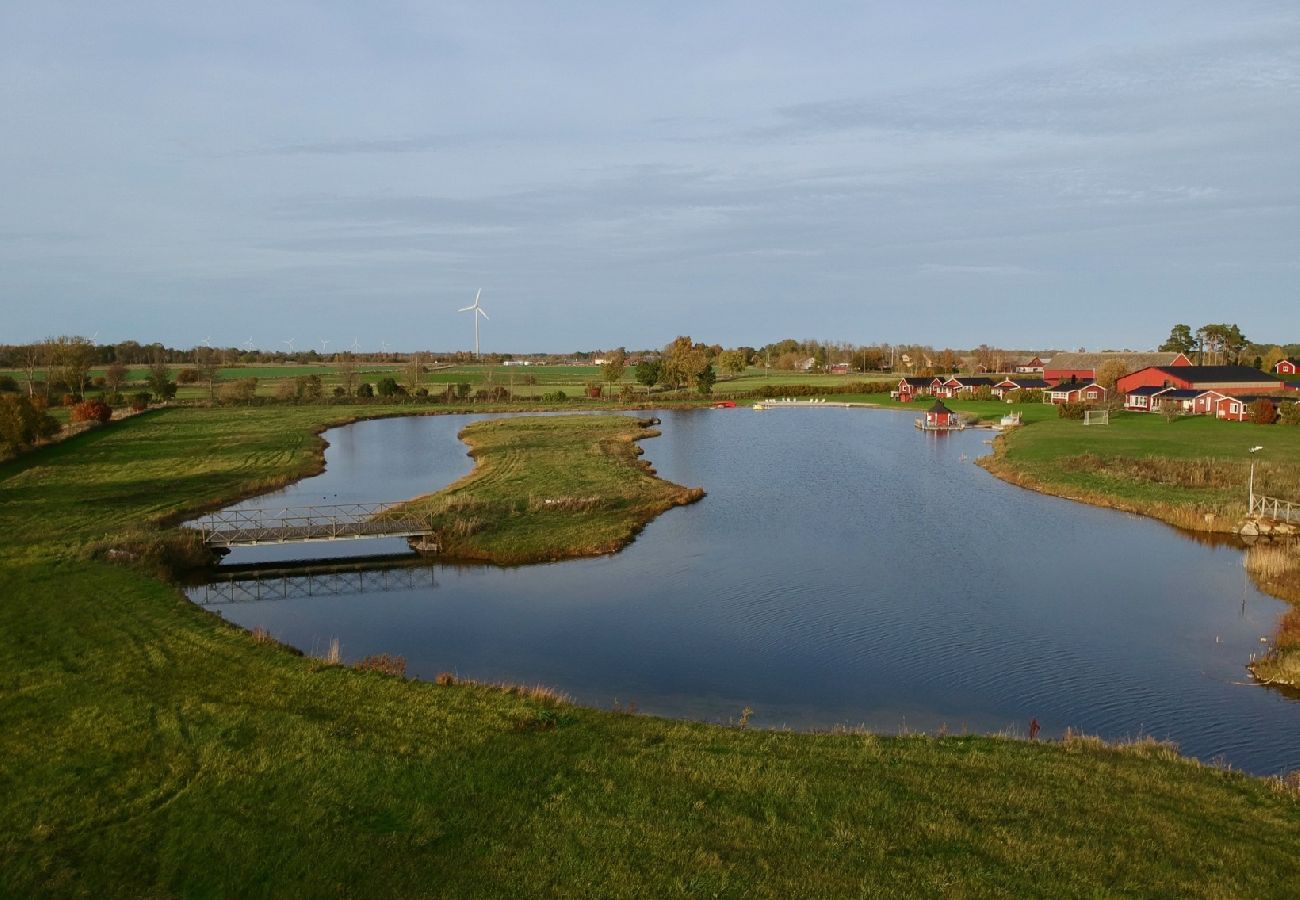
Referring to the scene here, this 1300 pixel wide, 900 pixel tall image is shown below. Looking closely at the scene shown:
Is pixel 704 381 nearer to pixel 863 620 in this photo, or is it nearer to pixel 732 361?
pixel 732 361

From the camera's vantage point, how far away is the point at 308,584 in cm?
2567

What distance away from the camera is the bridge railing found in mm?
29438

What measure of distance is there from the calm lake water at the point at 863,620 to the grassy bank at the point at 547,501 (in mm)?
1182

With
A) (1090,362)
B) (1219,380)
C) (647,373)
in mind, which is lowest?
(1219,380)

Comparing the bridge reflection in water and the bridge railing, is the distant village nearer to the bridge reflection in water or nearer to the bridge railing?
the bridge railing

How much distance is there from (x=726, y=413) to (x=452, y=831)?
3093 inches

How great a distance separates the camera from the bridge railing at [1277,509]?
2944 cm

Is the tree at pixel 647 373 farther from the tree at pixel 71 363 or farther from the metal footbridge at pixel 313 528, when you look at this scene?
the metal footbridge at pixel 313 528

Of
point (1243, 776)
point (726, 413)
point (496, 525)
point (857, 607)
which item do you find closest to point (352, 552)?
point (496, 525)

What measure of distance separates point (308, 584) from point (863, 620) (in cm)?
1529

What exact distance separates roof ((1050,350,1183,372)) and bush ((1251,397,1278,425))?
48.3 m

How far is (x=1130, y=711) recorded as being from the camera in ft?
52.2

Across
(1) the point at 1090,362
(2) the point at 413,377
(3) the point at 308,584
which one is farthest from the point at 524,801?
(1) the point at 1090,362

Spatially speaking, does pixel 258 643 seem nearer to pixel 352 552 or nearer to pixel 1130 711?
pixel 352 552
